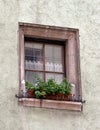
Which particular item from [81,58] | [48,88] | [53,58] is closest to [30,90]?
[48,88]

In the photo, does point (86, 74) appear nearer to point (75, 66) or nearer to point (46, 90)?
point (75, 66)

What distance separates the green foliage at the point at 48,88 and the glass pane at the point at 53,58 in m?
0.63

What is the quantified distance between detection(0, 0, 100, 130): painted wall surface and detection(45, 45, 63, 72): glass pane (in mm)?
518

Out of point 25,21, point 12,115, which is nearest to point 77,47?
point 25,21

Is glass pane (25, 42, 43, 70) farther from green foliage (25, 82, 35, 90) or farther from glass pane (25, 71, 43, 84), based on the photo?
green foliage (25, 82, 35, 90)

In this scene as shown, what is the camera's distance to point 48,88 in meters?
11.2

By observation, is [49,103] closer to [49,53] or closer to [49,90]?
[49,90]

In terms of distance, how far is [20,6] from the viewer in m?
12.0

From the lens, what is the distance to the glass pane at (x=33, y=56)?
11.8 m

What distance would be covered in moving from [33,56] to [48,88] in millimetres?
1029

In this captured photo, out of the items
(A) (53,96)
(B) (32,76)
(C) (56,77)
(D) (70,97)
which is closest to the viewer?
(A) (53,96)

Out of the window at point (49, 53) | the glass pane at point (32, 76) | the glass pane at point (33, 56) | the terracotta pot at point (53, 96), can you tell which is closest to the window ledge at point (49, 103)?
the terracotta pot at point (53, 96)

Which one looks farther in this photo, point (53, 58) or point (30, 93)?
point (53, 58)

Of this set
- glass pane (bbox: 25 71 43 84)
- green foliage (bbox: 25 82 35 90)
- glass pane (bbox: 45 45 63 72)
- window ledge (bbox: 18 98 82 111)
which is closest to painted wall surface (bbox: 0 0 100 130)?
window ledge (bbox: 18 98 82 111)
